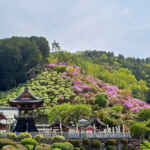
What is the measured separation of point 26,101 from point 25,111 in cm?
200

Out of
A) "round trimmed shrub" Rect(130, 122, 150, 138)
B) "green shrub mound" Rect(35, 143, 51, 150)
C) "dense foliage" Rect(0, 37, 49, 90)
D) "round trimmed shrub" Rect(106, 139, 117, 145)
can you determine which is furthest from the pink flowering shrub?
"green shrub mound" Rect(35, 143, 51, 150)

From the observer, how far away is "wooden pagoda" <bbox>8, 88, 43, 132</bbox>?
154 ft

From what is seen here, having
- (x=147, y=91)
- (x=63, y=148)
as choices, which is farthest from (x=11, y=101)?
(x=147, y=91)

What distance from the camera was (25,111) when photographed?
1933 inches

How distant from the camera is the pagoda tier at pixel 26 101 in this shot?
157 feet

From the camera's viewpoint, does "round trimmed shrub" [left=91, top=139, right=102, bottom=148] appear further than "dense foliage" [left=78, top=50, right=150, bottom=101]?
No

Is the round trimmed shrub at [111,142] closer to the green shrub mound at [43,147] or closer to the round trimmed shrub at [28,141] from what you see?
the green shrub mound at [43,147]

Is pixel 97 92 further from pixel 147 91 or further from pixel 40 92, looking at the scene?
pixel 147 91

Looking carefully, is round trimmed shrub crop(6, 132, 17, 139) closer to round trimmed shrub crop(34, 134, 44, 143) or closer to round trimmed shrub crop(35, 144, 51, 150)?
round trimmed shrub crop(34, 134, 44, 143)

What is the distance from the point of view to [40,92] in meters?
78.5

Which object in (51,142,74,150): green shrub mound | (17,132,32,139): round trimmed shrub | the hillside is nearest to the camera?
(51,142,74,150): green shrub mound

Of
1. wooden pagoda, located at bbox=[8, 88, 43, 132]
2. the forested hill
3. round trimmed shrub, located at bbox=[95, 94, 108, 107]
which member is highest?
the forested hill

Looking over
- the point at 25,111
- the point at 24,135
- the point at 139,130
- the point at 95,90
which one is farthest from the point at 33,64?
the point at 24,135

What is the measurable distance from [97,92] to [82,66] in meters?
25.8
